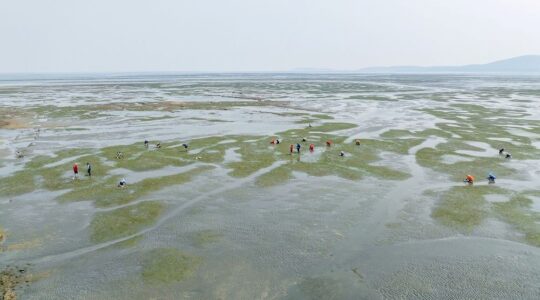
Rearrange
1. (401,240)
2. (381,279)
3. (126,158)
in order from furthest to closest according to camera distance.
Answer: (126,158)
(401,240)
(381,279)

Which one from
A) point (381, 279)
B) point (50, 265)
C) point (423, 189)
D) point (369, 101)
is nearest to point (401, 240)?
point (381, 279)

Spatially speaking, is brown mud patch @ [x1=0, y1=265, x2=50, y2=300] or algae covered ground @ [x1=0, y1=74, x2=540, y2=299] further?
algae covered ground @ [x1=0, y1=74, x2=540, y2=299]

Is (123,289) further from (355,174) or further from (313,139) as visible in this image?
(313,139)

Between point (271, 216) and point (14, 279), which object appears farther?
point (271, 216)

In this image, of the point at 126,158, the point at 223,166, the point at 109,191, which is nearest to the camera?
the point at 109,191

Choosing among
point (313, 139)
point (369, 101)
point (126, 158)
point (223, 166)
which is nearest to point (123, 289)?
point (223, 166)

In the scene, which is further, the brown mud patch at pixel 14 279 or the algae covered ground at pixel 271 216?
the algae covered ground at pixel 271 216

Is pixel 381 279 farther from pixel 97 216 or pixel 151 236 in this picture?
pixel 97 216

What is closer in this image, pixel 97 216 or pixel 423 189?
pixel 97 216
